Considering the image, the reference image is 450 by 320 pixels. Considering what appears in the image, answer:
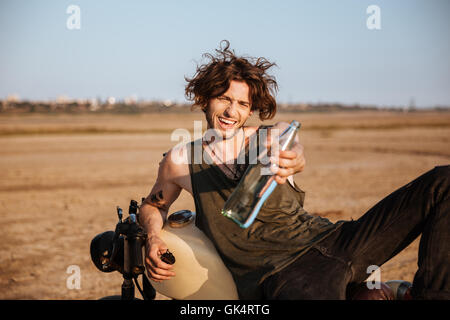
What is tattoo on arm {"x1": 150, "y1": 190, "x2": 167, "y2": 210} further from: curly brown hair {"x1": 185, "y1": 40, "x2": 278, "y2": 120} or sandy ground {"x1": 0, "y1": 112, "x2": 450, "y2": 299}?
sandy ground {"x1": 0, "y1": 112, "x2": 450, "y2": 299}

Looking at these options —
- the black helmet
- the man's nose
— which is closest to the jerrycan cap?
the black helmet

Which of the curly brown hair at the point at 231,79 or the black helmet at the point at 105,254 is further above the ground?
the curly brown hair at the point at 231,79

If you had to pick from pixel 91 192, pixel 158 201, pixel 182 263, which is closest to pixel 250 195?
pixel 182 263

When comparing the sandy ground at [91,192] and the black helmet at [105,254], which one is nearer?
the black helmet at [105,254]

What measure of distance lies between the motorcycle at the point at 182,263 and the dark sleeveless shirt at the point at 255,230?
8 cm

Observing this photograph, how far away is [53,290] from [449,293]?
4.28m

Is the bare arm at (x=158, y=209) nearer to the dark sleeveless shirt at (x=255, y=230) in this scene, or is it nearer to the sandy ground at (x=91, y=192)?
the dark sleeveless shirt at (x=255, y=230)

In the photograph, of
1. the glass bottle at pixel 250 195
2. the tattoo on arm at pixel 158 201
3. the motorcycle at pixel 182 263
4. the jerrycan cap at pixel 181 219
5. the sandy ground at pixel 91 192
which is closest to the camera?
the glass bottle at pixel 250 195

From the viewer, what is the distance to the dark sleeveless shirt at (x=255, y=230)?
233 cm

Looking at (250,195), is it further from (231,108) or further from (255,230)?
(231,108)

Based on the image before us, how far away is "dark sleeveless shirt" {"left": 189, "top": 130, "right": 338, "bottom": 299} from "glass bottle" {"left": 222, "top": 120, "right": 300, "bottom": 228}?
1.25ft

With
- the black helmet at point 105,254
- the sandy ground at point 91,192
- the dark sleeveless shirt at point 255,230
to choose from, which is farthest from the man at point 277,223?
the sandy ground at point 91,192

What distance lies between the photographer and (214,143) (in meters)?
2.97
